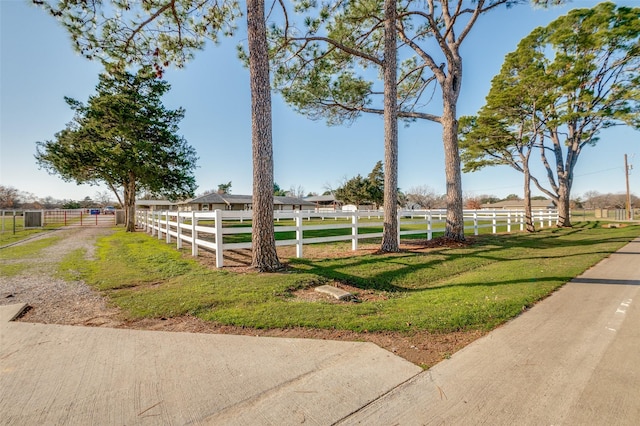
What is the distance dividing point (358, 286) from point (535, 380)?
10.1 ft

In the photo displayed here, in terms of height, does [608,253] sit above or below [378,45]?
below

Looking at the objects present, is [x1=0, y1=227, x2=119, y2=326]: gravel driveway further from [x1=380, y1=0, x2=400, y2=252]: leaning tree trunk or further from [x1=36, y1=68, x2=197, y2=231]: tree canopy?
[x1=36, y1=68, x2=197, y2=231]: tree canopy

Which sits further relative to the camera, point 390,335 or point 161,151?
point 161,151

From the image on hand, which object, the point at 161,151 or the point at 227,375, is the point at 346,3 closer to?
the point at 227,375

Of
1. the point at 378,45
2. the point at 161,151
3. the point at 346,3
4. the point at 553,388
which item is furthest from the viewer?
the point at 161,151

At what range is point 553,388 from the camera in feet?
6.85

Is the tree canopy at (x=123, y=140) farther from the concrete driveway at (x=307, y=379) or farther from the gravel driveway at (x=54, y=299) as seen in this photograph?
the concrete driveway at (x=307, y=379)

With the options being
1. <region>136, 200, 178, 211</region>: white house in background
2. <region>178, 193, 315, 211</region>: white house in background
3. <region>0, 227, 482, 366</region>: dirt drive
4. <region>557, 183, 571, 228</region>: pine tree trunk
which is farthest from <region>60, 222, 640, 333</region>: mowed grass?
<region>136, 200, 178, 211</region>: white house in background

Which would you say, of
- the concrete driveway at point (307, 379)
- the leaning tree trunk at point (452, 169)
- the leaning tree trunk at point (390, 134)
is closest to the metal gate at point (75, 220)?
the leaning tree trunk at point (390, 134)

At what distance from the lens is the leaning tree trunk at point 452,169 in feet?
A: 33.0

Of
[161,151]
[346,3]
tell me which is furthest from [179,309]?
[161,151]

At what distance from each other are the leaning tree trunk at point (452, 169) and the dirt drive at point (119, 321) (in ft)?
24.9

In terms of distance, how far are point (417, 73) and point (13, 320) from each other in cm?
1437

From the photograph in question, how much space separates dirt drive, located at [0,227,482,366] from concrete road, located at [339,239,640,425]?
23 centimetres
